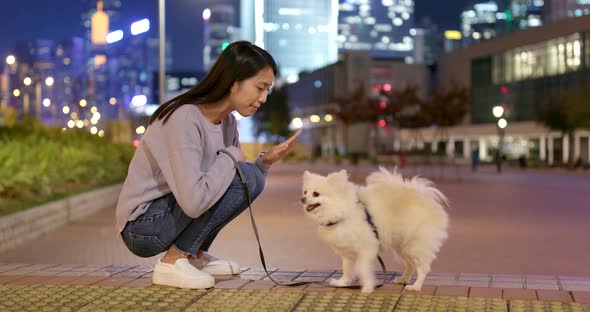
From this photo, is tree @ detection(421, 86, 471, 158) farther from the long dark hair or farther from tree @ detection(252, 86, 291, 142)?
the long dark hair

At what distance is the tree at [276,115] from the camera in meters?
105

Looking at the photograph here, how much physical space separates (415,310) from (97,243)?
6.43 metres

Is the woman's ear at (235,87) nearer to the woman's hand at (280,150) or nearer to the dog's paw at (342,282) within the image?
the woman's hand at (280,150)

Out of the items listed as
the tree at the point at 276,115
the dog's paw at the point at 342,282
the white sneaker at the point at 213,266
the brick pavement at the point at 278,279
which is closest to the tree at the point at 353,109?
the tree at the point at 276,115

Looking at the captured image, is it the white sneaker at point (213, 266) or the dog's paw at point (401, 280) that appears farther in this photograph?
the white sneaker at point (213, 266)

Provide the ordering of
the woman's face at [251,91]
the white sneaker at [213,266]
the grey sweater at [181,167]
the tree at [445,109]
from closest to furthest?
the grey sweater at [181,167] < the woman's face at [251,91] < the white sneaker at [213,266] < the tree at [445,109]

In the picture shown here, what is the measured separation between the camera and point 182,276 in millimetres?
5570

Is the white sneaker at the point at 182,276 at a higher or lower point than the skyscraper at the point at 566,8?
lower

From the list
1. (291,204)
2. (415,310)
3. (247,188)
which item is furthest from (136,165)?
(291,204)

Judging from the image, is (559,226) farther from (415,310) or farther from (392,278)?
(415,310)

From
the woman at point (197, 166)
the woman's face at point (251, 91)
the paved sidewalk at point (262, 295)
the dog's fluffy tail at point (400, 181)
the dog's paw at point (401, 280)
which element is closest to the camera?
the paved sidewalk at point (262, 295)

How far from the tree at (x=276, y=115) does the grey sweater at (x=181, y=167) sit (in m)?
99.3

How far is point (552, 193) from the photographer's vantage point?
2369cm

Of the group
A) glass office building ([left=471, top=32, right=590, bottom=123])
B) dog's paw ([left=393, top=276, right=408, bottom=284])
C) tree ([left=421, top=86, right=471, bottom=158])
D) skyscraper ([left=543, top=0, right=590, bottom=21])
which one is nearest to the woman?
dog's paw ([left=393, top=276, right=408, bottom=284])
